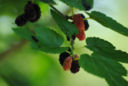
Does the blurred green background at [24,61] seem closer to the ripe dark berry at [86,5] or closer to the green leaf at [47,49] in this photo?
the ripe dark berry at [86,5]

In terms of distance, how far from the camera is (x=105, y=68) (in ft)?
2.96

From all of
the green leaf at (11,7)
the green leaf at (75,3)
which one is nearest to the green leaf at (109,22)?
the green leaf at (75,3)

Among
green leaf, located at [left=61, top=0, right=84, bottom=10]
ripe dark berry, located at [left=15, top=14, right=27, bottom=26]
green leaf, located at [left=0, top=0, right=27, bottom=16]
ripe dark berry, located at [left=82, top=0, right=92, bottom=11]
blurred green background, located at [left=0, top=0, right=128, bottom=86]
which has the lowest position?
blurred green background, located at [left=0, top=0, right=128, bottom=86]

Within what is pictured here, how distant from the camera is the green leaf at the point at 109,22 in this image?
968 millimetres

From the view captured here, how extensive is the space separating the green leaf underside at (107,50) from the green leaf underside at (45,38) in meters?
0.08

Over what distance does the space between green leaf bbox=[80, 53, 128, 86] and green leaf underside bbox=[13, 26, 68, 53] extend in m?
0.09

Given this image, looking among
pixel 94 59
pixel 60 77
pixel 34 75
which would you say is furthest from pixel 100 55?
pixel 60 77

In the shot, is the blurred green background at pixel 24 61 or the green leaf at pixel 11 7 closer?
the green leaf at pixel 11 7

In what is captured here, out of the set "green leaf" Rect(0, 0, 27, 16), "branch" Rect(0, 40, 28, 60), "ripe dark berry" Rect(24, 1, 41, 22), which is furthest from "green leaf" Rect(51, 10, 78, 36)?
"branch" Rect(0, 40, 28, 60)

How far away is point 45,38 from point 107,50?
0.58 feet

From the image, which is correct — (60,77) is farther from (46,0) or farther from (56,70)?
(46,0)

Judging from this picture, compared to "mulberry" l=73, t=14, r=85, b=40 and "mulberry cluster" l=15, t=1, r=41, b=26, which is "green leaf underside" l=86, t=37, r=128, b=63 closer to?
"mulberry" l=73, t=14, r=85, b=40

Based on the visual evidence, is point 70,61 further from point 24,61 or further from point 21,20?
point 24,61

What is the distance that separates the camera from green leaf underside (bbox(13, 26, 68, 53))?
97cm
